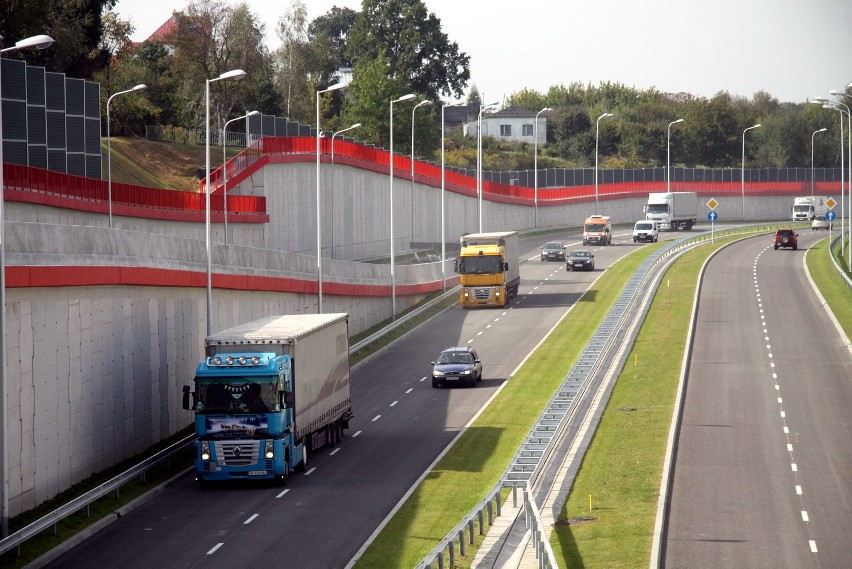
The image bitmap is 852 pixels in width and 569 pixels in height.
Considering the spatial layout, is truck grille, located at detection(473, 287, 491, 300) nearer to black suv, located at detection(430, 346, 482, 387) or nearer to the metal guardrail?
black suv, located at detection(430, 346, 482, 387)

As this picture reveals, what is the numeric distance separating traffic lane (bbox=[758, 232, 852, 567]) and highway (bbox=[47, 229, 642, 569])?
10026mm

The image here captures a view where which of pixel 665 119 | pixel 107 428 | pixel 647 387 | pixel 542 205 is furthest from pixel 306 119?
pixel 107 428

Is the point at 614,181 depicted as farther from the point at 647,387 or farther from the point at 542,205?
the point at 647,387

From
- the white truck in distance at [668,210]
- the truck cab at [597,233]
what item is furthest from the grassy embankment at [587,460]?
the white truck in distance at [668,210]

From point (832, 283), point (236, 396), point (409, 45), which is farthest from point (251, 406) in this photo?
point (409, 45)

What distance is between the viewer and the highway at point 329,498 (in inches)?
1022

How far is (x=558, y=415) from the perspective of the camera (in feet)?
134

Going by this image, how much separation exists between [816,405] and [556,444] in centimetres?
1094

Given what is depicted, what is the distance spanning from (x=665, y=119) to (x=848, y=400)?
502ft

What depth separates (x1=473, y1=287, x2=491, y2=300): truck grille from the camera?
69312 millimetres

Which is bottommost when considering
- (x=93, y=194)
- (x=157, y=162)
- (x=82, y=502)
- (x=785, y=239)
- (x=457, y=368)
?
(x=82, y=502)

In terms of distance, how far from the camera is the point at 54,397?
30.5 m

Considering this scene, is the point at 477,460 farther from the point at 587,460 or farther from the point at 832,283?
the point at 832,283

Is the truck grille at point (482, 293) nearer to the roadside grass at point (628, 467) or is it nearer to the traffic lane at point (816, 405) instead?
the roadside grass at point (628, 467)
